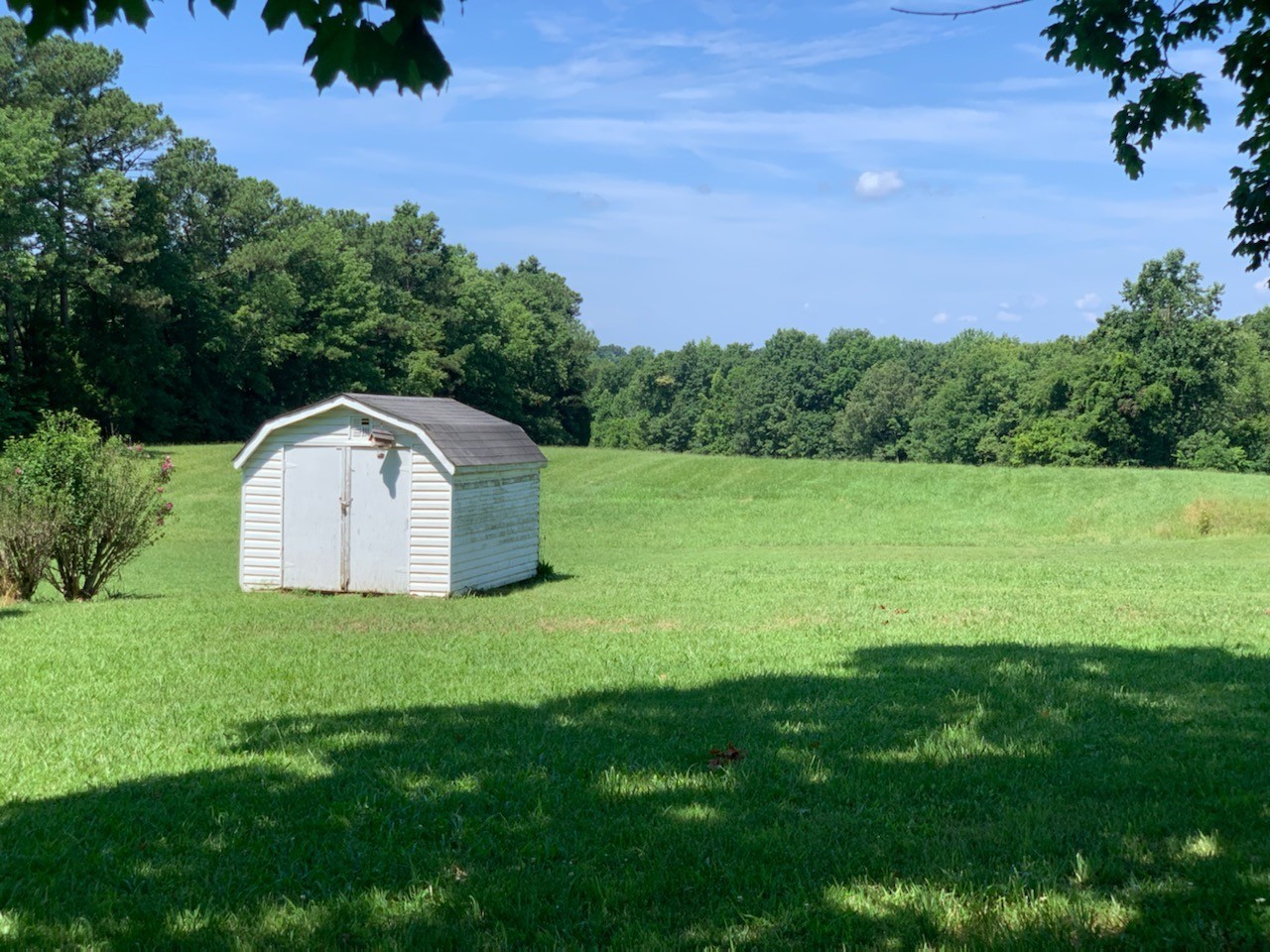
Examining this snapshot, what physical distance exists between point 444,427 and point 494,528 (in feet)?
6.92

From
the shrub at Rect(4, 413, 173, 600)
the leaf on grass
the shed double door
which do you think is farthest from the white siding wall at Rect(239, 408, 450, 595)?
the leaf on grass

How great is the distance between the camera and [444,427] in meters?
18.2

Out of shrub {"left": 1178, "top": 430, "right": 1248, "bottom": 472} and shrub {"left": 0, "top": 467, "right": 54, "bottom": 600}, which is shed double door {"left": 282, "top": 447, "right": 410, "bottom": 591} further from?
shrub {"left": 1178, "top": 430, "right": 1248, "bottom": 472}

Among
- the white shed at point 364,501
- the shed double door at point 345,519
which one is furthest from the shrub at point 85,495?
the shed double door at point 345,519

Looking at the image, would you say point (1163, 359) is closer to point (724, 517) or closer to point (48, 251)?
point (724, 517)

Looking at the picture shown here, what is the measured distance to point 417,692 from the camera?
Result: 884 centimetres

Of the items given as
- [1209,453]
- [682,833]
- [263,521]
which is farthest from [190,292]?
[682,833]

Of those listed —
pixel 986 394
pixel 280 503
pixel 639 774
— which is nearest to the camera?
pixel 639 774

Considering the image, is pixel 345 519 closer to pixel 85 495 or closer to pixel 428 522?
pixel 428 522

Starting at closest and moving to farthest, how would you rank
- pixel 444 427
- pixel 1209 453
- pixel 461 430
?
1. pixel 444 427
2. pixel 461 430
3. pixel 1209 453

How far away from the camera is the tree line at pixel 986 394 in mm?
64062

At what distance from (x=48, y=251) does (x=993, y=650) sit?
50.1 meters

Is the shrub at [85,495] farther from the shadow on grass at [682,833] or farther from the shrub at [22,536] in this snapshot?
the shadow on grass at [682,833]

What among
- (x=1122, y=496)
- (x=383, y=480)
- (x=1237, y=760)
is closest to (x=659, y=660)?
(x=1237, y=760)
